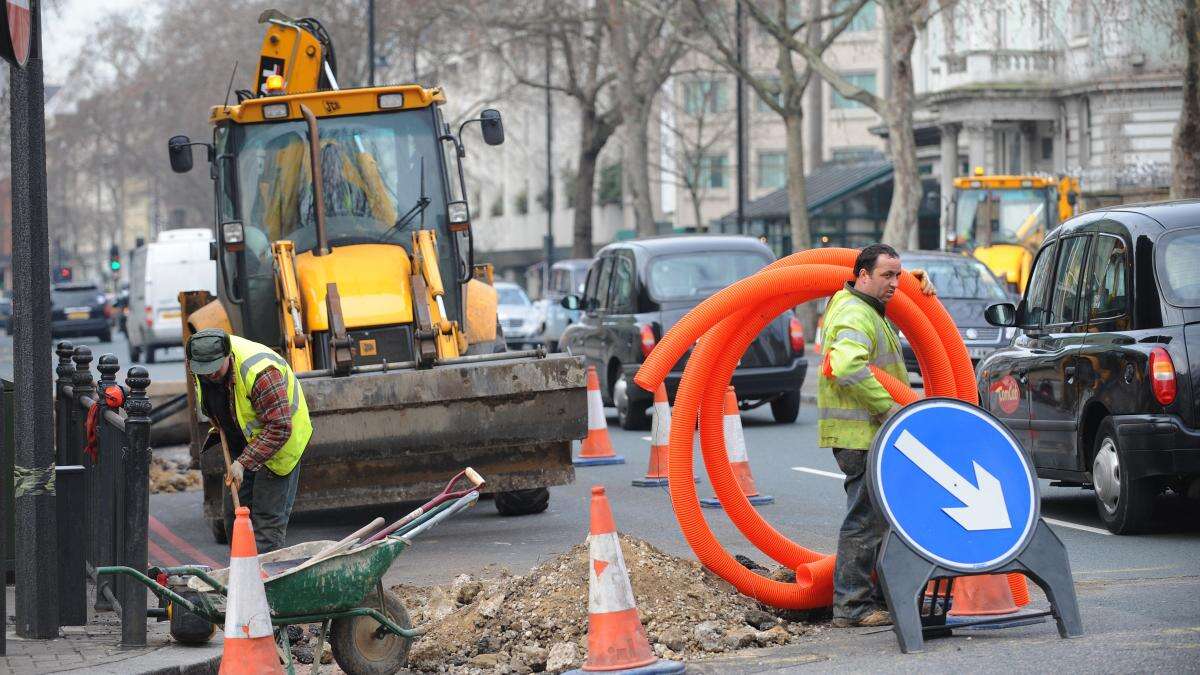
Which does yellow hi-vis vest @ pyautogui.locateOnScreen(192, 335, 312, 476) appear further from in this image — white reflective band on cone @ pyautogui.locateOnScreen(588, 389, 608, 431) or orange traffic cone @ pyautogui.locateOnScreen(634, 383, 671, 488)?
white reflective band on cone @ pyautogui.locateOnScreen(588, 389, 608, 431)

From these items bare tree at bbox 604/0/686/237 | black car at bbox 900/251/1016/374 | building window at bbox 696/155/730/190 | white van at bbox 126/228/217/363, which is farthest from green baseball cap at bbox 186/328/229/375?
building window at bbox 696/155/730/190

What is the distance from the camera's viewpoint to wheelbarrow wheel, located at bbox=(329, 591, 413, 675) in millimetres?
7531

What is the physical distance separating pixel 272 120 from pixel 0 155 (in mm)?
57668

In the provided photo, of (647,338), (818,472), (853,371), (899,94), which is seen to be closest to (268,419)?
(853,371)

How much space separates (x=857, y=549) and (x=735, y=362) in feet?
4.75

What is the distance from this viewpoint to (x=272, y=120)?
44.2 feet

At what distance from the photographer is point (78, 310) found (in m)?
55.2

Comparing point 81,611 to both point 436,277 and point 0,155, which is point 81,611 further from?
point 0,155

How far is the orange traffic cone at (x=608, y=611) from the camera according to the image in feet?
23.3

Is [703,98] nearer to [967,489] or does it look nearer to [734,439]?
[734,439]

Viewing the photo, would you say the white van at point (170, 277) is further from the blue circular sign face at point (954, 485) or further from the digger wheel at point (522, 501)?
the blue circular sign face at point (954, 485)

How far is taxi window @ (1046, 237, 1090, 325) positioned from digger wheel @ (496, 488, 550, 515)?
3.87 meters

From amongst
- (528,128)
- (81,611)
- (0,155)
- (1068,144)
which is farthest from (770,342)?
(528,128)

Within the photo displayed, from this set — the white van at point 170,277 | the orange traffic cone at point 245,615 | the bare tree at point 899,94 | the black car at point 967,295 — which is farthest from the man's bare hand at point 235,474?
the white van at point 170,277
